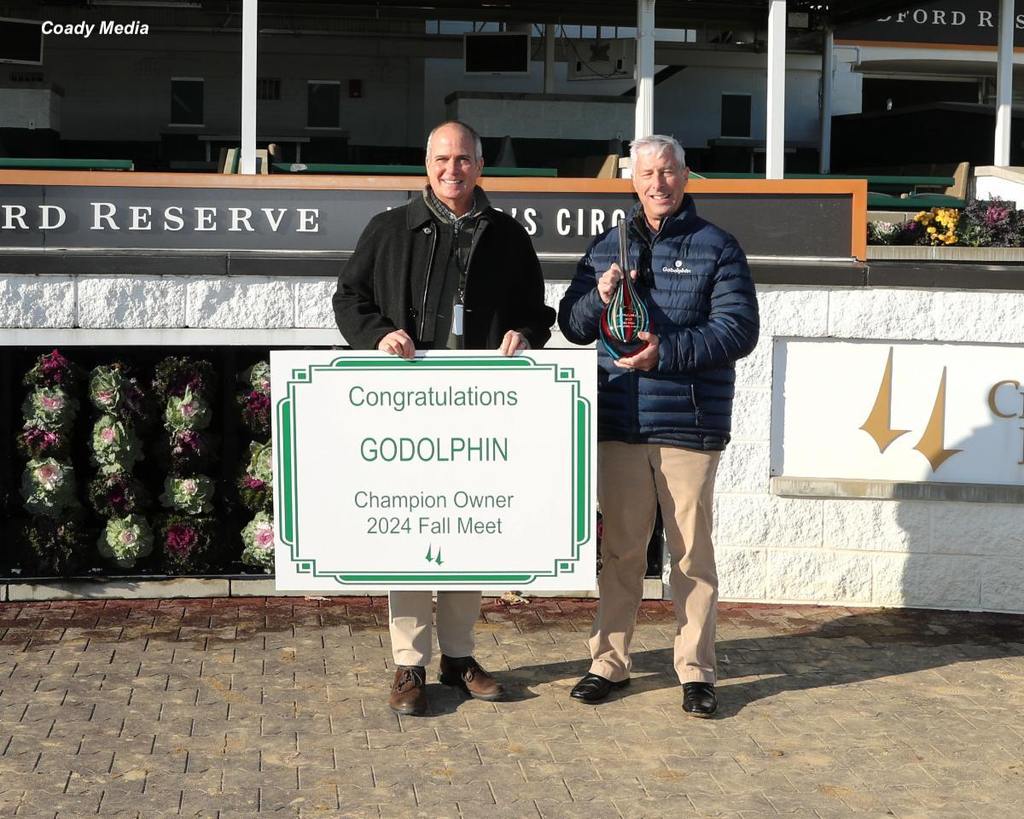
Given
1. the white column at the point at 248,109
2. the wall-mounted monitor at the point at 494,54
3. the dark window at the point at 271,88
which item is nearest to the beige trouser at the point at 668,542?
the white column at the point at 248,109

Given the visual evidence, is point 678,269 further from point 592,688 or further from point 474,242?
point 592,688

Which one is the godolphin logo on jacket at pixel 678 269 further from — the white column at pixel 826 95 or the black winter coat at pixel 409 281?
the white column at pixel 826 95

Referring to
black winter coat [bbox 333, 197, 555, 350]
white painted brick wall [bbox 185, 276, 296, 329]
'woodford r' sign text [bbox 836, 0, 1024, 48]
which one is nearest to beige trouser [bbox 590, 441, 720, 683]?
black winter coat [bbox 333, 197, 555, 350]

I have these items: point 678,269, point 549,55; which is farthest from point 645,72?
point 549,55

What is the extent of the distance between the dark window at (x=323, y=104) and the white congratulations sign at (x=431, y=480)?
16.9m

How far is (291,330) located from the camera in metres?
7.36

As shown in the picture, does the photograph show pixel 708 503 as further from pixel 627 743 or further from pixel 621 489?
pixel 627 743

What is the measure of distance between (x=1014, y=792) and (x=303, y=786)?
2.22m

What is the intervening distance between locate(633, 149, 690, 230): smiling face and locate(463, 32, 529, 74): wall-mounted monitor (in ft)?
42.1

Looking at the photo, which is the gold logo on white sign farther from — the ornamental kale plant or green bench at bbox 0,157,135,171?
green bench at bbox 0,157,135,171

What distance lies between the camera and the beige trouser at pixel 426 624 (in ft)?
18.4

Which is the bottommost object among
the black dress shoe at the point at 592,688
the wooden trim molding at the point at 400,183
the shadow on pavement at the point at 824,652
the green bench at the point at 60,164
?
the shadow on pavement at the point at 824,652

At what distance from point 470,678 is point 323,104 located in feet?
56.6

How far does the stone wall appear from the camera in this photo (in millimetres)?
7250
